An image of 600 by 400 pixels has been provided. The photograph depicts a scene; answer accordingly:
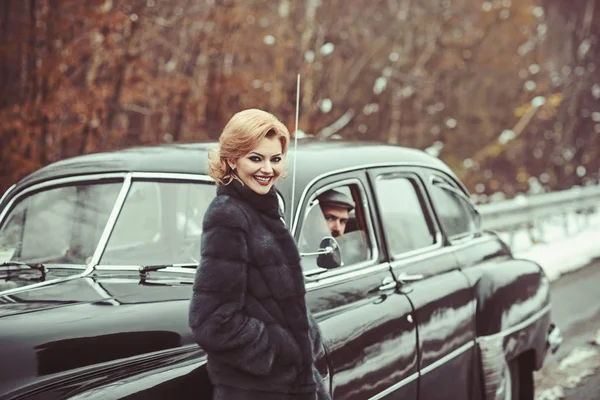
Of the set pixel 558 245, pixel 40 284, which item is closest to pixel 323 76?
pixel 558 245

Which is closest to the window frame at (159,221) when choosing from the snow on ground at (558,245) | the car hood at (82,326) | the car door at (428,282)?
the car hood at (82,326)

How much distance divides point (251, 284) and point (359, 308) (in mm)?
1219

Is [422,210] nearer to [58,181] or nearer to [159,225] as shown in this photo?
[159,225]

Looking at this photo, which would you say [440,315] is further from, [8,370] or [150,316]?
[8,370]

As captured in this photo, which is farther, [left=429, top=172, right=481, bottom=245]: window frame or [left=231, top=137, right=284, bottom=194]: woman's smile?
[left=429, top=172, right=481, bottom=245]: window frame

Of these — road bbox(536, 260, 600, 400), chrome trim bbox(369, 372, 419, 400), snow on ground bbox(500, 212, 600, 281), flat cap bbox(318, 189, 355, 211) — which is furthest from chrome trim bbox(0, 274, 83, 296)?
snow on ground bbox(500, 212, 600, 281)

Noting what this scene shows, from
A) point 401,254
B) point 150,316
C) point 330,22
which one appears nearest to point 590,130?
point 330,22

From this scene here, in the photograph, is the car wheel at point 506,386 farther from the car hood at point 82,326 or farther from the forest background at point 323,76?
the car hood at point 82,326

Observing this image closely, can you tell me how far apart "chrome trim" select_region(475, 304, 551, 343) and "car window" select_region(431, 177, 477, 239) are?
2.14 ft

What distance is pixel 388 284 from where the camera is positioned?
13.4ft

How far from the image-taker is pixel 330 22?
15.8 m

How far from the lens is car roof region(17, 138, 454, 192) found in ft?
11.9

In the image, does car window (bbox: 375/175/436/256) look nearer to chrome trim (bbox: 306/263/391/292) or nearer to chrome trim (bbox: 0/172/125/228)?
chrome trim (bbox: 306/263/391/292)

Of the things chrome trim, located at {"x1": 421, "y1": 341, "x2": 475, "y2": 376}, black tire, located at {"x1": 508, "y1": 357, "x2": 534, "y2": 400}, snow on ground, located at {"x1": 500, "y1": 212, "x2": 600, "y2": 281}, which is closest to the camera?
chrome trim, located at {"x1": 421, "y1": 341, "x2": 475, "y2": 376}
